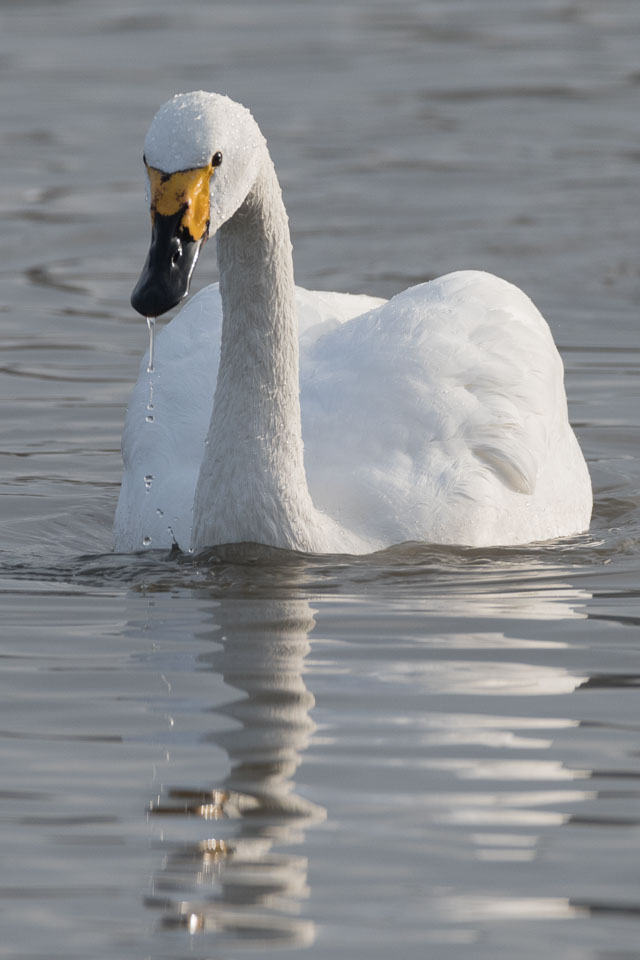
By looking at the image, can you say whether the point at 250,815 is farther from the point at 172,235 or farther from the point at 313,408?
the point at 313,408

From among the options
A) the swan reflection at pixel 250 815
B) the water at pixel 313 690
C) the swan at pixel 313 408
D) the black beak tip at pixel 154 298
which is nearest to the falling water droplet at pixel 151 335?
the black beak tip at pixel 154 298

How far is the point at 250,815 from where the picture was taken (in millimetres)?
5770

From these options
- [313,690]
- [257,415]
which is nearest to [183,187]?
[257,415]

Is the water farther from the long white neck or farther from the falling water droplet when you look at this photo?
the falling water droplet

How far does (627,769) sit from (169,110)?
9.43 ft

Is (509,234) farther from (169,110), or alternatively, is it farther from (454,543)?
(169,110)

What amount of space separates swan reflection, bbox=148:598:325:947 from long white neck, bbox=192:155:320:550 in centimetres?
95

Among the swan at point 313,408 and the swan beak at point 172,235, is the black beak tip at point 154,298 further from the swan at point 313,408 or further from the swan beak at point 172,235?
the swan at point 313,408

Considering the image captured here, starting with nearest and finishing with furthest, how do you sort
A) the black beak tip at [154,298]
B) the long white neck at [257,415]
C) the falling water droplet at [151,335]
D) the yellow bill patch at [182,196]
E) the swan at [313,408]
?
the black beak tip at [154,298] → the yellow bill patch at [182,196] → the falling water droplet at [151,335] → the swan at [313,408] → the long white neck at [257,415]

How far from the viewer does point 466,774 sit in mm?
6066

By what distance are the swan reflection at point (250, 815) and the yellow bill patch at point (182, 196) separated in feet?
4.99

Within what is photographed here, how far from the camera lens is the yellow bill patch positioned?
7262 mm

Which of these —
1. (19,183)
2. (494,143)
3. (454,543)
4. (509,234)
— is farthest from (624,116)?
(454,543)

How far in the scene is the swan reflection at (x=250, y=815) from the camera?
519 centimetres
